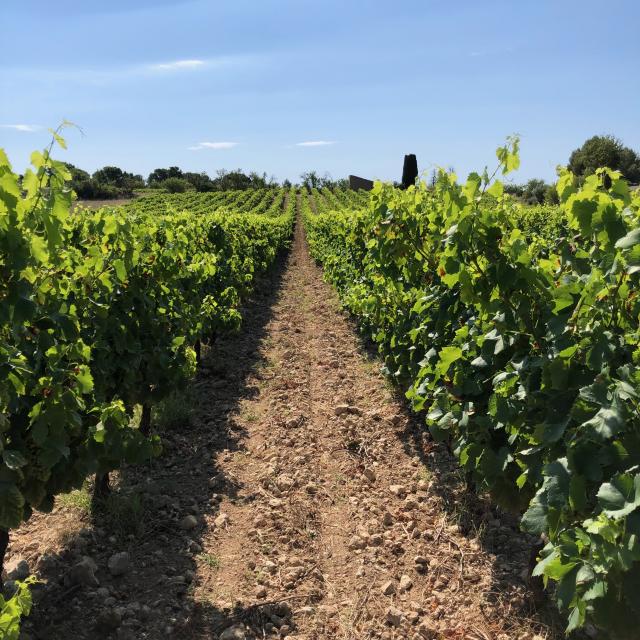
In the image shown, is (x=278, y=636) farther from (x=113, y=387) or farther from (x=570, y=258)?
(x=570, y=258)

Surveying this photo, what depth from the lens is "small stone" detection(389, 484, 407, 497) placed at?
4.58 meters

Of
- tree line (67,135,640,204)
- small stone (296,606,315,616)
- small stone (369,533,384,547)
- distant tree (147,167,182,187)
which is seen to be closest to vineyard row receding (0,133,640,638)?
small stone (369,533,384,547)

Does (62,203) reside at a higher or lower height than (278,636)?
higher

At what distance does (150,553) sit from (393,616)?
181cm

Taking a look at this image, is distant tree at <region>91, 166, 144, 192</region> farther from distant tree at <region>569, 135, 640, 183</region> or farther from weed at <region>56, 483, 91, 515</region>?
weed at <region>56, 483, 91, 515</region>

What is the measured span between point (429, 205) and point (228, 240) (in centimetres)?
658

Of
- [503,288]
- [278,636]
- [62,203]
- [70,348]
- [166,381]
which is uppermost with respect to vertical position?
[62,203]

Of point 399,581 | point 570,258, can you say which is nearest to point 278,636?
point 399,581

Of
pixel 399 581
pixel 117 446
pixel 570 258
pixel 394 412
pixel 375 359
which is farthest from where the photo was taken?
pixel 375 359

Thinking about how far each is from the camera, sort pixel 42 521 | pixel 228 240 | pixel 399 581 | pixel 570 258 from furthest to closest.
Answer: pixel 228 240, pixel 42 521, pixel 399 581, pixel 570 258

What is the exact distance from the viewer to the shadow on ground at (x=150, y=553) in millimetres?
3191

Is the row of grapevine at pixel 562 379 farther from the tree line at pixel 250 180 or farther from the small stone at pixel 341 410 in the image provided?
the tree line at pixel 250 180

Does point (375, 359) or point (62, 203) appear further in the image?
point (375, 359)

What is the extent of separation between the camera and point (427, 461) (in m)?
5.05
